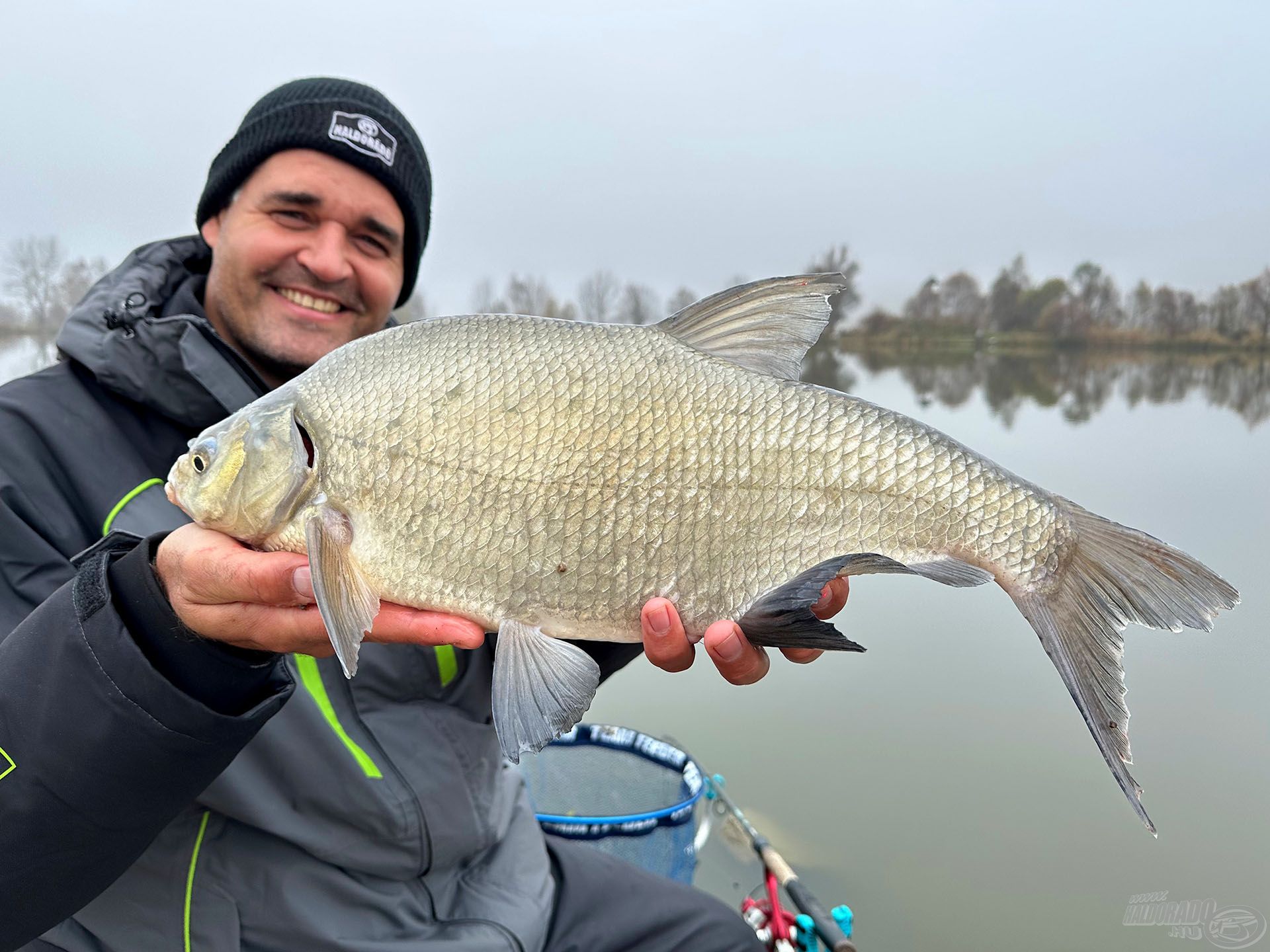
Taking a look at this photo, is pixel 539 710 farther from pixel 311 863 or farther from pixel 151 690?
pixel 311 863

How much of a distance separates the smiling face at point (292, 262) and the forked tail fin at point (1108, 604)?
72.0 inches

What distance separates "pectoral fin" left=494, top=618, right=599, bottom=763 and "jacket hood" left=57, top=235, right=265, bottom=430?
1015mm

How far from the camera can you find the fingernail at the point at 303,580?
109 centimetres

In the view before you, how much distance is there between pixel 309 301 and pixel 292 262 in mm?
115

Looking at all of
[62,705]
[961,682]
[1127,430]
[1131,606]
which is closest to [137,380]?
[62,705]

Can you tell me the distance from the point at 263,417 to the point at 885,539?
3.34 feet

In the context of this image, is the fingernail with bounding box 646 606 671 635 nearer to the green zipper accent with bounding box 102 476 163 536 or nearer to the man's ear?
the green zipper accent with bounding box 102 476 163 536

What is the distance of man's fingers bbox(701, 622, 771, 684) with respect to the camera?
1176 millimetres

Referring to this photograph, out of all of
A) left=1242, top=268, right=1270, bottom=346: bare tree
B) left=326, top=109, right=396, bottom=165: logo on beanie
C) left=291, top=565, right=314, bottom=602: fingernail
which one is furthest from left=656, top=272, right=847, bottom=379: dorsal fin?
left=1242, top=268, right=1270, bottom=346: bare tree

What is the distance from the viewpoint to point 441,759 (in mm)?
1706

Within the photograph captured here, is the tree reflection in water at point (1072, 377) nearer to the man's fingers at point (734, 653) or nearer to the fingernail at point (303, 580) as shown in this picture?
the man's fingers at point (734, 653)

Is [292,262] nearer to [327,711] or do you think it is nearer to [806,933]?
[327,711]

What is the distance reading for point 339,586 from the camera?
1.13m

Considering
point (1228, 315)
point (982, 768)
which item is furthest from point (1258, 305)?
point (982, 768)
